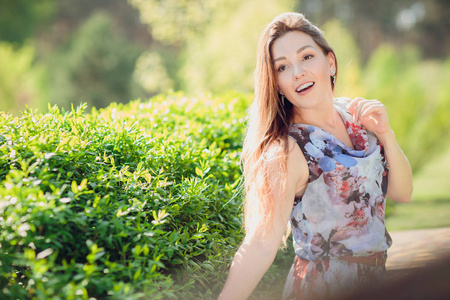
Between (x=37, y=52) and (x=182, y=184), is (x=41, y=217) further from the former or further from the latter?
(x=37, y=52)

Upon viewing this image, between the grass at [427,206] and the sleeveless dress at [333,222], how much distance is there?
150 inches

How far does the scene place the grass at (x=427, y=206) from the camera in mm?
7503

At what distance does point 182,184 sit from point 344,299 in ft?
3.33

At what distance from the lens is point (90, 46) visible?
2120 cm

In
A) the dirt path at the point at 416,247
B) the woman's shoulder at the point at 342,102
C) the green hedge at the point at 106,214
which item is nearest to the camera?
the green hedge at the point at 106,214

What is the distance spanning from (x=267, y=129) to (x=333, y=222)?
1.68ft

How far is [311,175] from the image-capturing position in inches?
84.0

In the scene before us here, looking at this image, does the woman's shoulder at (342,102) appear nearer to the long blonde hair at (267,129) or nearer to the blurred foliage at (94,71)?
the long blonde hair at (267,129)

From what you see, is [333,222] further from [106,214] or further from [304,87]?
[106,214]

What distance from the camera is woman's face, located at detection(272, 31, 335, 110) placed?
2.24 metres

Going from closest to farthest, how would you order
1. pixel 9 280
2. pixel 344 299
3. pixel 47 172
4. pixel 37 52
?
pixel 344 299 < pixel 9 280 < pixel 47 172 < pixel 37 52

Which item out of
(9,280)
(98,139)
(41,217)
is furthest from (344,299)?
(98,139)

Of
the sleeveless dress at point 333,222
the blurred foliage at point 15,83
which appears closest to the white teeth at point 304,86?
the sleeveless dress at point 333,222

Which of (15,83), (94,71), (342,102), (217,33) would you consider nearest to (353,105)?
(342,102)
